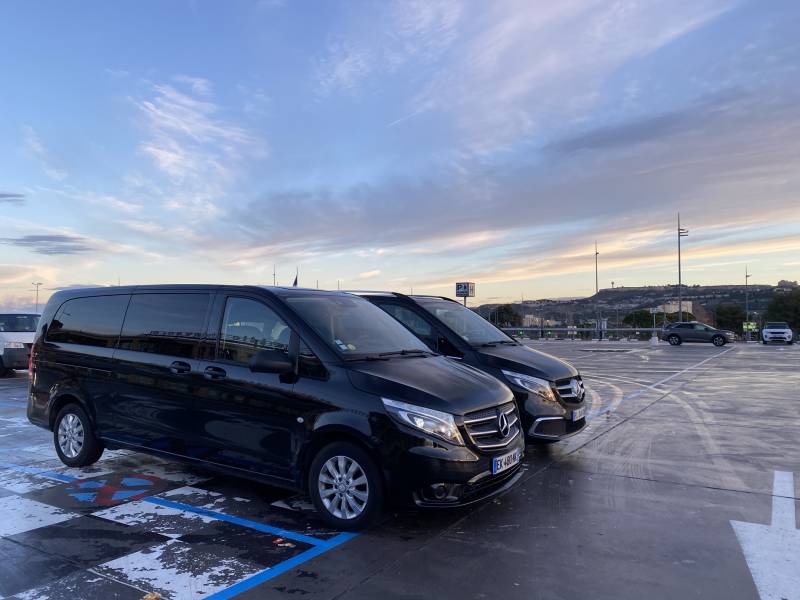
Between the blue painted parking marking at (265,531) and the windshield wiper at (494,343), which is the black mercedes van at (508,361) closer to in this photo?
the windshield wiper at (494,343)

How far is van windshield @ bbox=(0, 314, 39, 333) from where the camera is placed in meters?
16.0

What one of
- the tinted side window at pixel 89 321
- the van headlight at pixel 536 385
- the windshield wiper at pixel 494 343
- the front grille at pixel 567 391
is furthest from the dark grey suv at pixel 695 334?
the tinted side window at pixel 89 321

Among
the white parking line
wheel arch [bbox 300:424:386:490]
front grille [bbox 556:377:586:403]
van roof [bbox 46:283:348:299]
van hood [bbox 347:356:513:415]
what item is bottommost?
the white parking line

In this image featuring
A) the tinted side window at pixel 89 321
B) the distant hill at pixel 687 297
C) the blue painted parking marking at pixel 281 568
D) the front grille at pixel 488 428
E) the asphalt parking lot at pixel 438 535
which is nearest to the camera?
the blue painted parking marking at pixel 281 568

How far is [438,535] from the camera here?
176 inches

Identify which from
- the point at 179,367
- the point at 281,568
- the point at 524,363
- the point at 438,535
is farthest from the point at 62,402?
the point at 524,363

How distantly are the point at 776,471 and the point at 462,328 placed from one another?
143 inches

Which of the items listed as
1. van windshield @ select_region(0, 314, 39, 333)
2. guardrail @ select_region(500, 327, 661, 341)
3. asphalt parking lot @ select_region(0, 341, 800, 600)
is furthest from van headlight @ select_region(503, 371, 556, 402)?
guardrail @ select_region(500, 327, 661, 341)

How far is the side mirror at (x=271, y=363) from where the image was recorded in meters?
4.71

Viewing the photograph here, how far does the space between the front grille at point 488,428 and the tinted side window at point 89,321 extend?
381 cm

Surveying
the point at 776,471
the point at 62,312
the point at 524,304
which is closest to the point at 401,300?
the point at 62,312

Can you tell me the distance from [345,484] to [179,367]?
2017mm

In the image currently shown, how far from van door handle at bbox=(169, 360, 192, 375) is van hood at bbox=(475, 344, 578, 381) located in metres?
3.18

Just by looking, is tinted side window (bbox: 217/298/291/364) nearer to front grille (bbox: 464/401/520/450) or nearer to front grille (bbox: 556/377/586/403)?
front grille (bbox: 464/401/520/450)
